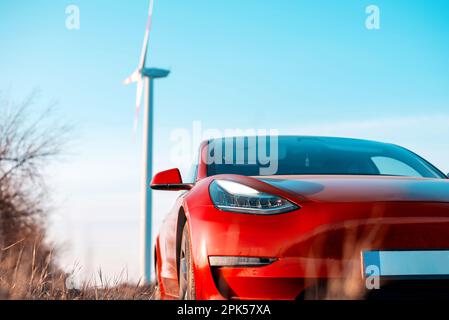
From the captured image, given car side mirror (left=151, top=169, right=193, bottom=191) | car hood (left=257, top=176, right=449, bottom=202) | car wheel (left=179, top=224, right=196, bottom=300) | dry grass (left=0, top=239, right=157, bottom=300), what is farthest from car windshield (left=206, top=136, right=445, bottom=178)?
dry grass (left=0, top=239, right=157, bottom=300)

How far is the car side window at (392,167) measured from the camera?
4812 millimetres

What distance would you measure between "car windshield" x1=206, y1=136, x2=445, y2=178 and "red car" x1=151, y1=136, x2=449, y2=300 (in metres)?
0.75

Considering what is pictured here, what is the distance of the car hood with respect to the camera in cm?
339

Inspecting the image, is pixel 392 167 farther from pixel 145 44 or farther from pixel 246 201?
pixel 145 44

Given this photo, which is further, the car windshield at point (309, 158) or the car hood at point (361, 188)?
the car windshield at point (309, 158)

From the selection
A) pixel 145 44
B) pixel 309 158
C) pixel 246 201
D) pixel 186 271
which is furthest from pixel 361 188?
pixel 145 44

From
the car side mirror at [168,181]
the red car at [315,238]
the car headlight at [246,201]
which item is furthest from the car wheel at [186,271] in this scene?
the car side mirror at [168,181]

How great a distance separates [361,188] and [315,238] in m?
0.48

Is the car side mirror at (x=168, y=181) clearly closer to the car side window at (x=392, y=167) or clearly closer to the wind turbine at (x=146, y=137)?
the car side window at (x=392, y=167)

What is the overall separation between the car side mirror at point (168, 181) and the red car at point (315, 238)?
0.72 metres

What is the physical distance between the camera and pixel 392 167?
16.3 feet

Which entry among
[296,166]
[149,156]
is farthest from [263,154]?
[149,156]
